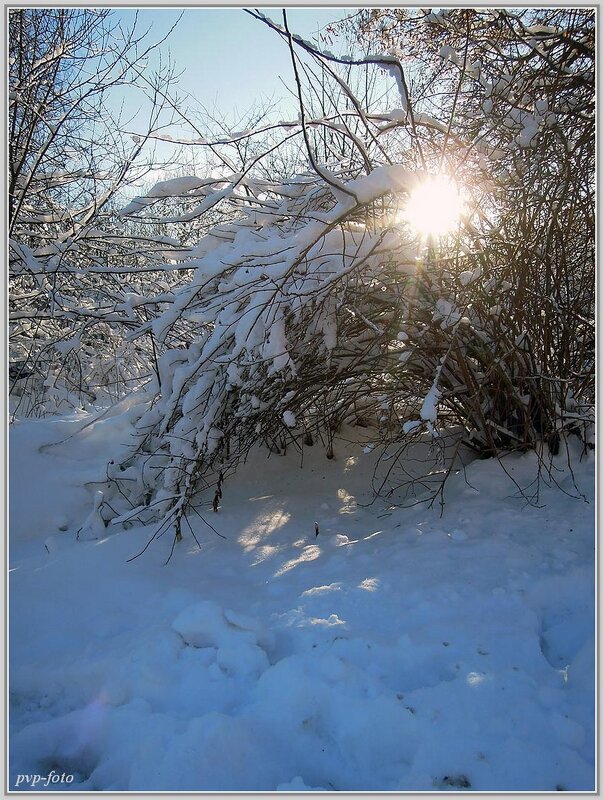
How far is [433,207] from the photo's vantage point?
261 cm

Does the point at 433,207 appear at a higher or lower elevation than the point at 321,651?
higher

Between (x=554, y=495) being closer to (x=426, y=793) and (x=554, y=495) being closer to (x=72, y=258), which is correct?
(x=426, y=793)

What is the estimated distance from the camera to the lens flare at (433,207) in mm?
2496

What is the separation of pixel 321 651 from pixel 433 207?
6.68 feet

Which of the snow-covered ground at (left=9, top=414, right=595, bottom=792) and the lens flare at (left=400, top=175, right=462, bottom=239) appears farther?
the lens flare at (left=400, top=175, right=462, bottom=239)

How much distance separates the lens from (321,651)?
199cm

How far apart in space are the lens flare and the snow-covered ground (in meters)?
1.52

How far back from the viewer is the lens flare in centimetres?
250

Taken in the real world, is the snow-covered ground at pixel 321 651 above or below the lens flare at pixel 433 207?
below

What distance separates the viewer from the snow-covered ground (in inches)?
64.6

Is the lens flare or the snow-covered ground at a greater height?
the lens flare

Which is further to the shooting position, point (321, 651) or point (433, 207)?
point (433, 207)

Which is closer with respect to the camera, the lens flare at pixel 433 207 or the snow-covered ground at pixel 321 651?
the snow-covered ground at pixel 321 651

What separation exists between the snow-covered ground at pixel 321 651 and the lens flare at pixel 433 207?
1.52 meters
